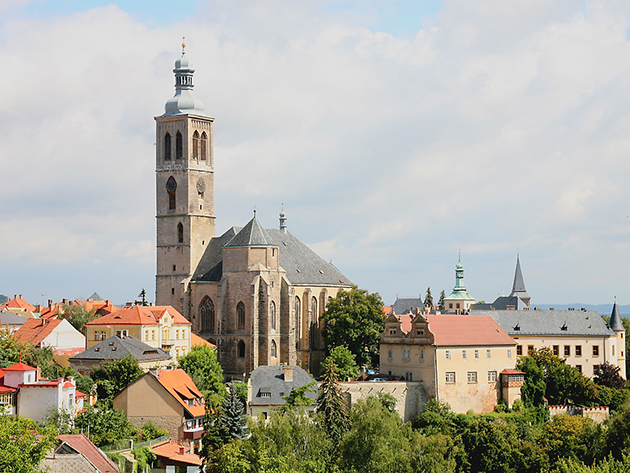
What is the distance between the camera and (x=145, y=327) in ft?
265

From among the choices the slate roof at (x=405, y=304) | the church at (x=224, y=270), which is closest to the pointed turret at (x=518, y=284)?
the slate roof at (x=405, y=304)

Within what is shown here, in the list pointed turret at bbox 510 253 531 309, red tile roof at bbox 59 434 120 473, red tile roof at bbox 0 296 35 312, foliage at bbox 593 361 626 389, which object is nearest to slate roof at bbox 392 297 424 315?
pointed turret at bbox 510 253 531 309

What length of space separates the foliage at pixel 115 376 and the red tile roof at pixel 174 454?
6479 mm

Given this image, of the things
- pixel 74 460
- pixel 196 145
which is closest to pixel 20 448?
pixel 74 460

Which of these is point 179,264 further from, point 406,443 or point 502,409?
point 406,443

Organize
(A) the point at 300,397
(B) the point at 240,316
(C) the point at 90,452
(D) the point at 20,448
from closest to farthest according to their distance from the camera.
→ (D) the point at 20,448, (C) the point at 90,452, (A) the point at 300,397, (B) the point at 240,316

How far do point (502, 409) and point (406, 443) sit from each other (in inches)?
881

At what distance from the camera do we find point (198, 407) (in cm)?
6500

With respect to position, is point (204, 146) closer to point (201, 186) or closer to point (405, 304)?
point (201, 186)

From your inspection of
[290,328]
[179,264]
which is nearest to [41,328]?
[179,264]

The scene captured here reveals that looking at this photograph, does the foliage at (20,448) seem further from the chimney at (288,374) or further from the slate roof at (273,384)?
the chimney at (288,374)

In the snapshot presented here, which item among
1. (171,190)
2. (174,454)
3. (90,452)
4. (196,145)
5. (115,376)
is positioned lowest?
(174,454)

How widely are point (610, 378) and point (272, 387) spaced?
28.1 m

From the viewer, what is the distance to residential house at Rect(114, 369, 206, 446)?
62.4 m
